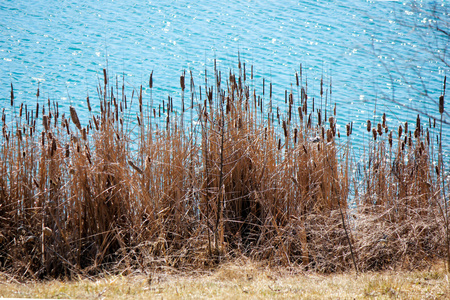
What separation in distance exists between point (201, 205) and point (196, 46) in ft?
19.1

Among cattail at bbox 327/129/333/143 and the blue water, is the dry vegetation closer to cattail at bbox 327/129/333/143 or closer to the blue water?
cattail at bbox 327/129/333/143

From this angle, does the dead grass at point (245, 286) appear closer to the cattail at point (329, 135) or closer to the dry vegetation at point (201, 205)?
the dry vegetation at point (201, 205)

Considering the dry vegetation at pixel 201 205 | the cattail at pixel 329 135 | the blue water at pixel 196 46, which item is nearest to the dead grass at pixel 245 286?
the dry vegetation at pixel 201 205

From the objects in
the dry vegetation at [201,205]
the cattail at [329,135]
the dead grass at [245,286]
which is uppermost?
the cattail at [329,135]

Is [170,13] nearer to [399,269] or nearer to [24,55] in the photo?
[24,55]

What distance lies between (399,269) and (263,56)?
5.83 m

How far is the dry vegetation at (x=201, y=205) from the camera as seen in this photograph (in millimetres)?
2512

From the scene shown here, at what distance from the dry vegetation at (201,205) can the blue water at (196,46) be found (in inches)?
119

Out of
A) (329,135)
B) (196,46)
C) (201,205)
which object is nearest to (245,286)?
(201,205)

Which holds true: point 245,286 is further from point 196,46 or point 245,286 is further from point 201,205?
point 196,46

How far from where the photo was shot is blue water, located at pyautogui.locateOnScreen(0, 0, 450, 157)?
6582 millimetres

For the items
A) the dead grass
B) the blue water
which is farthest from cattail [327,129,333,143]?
the blue water

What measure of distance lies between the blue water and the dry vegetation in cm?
303

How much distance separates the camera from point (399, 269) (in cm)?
247
